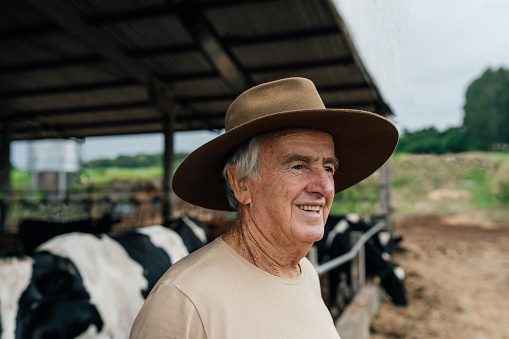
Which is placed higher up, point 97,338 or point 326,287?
point 97,338

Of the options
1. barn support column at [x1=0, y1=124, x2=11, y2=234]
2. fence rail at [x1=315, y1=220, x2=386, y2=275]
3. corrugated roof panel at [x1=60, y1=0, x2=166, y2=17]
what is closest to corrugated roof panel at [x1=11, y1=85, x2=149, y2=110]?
barn support column at [x1=0, y1=124, x2=11, y2=234]

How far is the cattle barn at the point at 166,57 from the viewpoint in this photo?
14.1ft

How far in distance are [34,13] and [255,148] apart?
14.4 ft

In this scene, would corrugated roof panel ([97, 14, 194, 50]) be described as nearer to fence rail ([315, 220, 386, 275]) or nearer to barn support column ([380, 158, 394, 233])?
fence rail ([315, 220, 386, 275])

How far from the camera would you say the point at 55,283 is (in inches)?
68.2

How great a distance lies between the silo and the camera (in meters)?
13.6

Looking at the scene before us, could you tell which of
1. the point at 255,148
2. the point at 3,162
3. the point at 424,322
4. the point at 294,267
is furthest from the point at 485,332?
the point at 3,162

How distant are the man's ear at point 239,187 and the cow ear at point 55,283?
1.03 m

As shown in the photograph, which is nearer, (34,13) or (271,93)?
(271,93)

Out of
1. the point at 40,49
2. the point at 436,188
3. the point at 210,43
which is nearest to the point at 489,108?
the point at 436,188

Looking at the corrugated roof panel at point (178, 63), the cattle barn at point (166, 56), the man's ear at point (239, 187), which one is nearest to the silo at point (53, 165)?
the cattle barn at point (166, 56)

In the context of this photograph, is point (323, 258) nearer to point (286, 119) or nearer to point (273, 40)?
point (273, 40)

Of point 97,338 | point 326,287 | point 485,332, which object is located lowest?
point 485,332

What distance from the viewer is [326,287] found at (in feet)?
14.5
